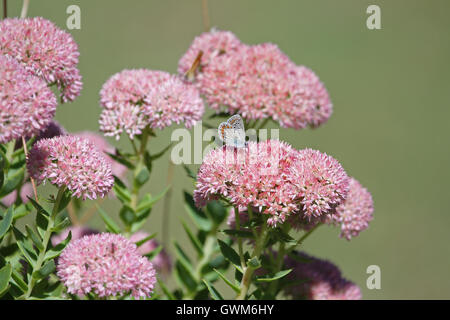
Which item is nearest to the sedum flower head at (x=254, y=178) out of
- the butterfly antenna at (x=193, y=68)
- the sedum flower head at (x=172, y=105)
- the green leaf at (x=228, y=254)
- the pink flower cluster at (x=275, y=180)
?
the pink flower cluster at (x=275, y=180)

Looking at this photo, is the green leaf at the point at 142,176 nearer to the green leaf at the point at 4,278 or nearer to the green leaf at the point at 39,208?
the green leaf at the point at 39,208

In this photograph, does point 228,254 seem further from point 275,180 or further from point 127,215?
point 127,215

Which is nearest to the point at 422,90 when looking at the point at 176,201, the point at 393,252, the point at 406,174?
the point at 406,174

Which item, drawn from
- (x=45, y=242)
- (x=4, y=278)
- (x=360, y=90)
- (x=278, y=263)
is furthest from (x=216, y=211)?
(x=360, y=90)

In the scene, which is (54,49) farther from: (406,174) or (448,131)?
(448,131)

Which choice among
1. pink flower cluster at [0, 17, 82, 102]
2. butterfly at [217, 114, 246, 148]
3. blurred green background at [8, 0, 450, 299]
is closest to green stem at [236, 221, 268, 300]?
butterfly at [217, 114, 246, 148]

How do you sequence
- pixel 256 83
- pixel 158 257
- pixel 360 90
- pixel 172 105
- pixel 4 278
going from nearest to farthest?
pixel 4 278 < pixel 172 105 < pixel 256 83 < pixel 158 257 < pixel 360 90
